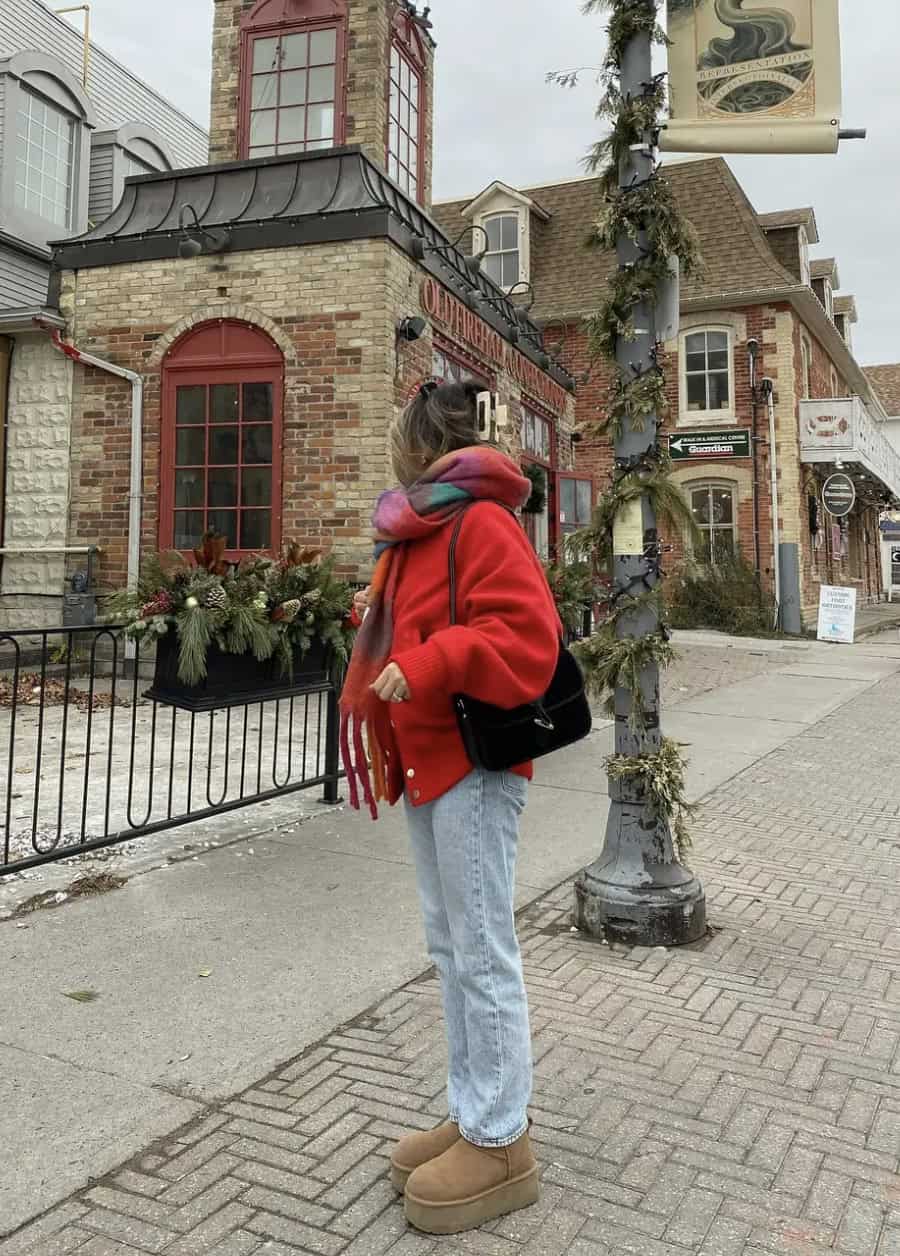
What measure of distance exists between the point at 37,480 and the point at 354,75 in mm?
5613

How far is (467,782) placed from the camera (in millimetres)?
2160

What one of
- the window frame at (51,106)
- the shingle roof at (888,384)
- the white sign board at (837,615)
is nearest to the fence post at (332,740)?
the window frame at (51,106)

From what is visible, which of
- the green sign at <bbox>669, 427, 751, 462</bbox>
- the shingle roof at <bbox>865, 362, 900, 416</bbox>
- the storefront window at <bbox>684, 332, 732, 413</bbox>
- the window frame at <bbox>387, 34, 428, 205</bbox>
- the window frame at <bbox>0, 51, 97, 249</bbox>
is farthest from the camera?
the shingle roof at <bbox>865, 362, 900, 416</bbox>

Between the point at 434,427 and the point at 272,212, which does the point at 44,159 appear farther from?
the point at 434,427

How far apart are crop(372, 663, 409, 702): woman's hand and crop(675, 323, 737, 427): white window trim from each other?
20.9 meters

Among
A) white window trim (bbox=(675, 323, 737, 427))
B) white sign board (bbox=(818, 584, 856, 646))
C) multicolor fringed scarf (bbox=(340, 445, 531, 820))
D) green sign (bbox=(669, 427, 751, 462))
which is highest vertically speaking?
white window trim (bbox=(675, 323, 737, 427))

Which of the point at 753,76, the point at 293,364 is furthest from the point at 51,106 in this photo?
the point at 753,76

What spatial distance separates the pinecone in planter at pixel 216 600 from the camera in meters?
4.88

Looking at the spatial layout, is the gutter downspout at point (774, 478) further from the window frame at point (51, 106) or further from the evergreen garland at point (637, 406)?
the evergreen garland at point (637, 406)

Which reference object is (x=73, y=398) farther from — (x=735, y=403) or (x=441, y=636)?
(x=735, y=403)

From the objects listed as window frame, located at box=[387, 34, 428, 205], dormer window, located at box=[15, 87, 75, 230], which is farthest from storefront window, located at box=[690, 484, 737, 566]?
dormer window, located at box=[15, 87, 75, 230]

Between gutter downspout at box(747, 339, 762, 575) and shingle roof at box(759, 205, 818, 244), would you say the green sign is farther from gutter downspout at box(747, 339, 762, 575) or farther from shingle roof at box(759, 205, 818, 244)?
shingle roof at box(759, 205, 818, 244)

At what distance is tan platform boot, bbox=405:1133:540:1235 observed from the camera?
2102 mm

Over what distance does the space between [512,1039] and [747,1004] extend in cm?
147
